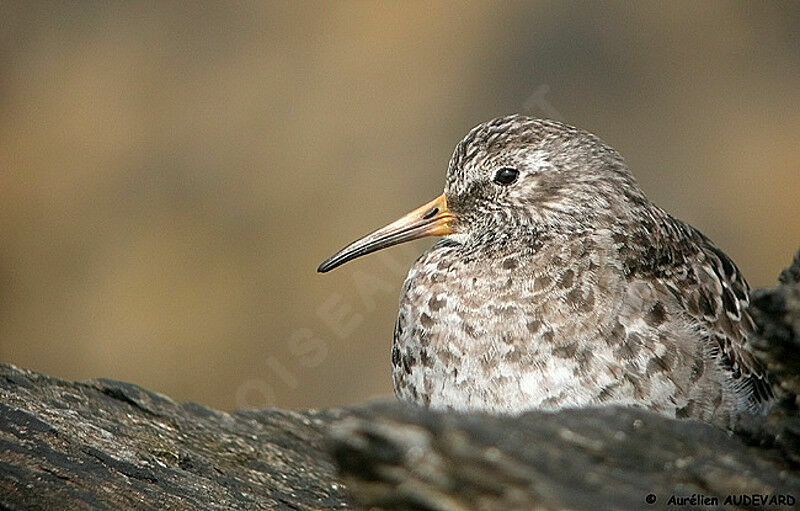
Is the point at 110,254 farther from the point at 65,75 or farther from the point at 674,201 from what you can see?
the point at 674,201

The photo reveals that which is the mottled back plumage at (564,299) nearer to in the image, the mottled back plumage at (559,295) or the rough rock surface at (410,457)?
the mottled back plumage at (559,295)

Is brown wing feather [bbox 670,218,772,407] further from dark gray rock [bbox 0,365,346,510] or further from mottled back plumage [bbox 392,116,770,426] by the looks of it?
dark gray rock [bbox 0,365,346,510]

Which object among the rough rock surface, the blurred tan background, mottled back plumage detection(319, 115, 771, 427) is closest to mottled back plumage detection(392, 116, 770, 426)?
mottled back plumage detection(319, 115, 771, 427)

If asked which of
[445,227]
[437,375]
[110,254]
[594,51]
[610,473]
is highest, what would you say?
[594,51]

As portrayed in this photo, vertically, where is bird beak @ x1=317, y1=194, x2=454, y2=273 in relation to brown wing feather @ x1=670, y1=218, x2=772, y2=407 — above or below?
above

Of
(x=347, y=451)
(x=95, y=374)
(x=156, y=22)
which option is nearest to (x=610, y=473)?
(x=347, y=451)

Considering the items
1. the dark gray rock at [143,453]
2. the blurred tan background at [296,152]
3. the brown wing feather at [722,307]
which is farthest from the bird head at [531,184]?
the blurred tan background at [296,152]
